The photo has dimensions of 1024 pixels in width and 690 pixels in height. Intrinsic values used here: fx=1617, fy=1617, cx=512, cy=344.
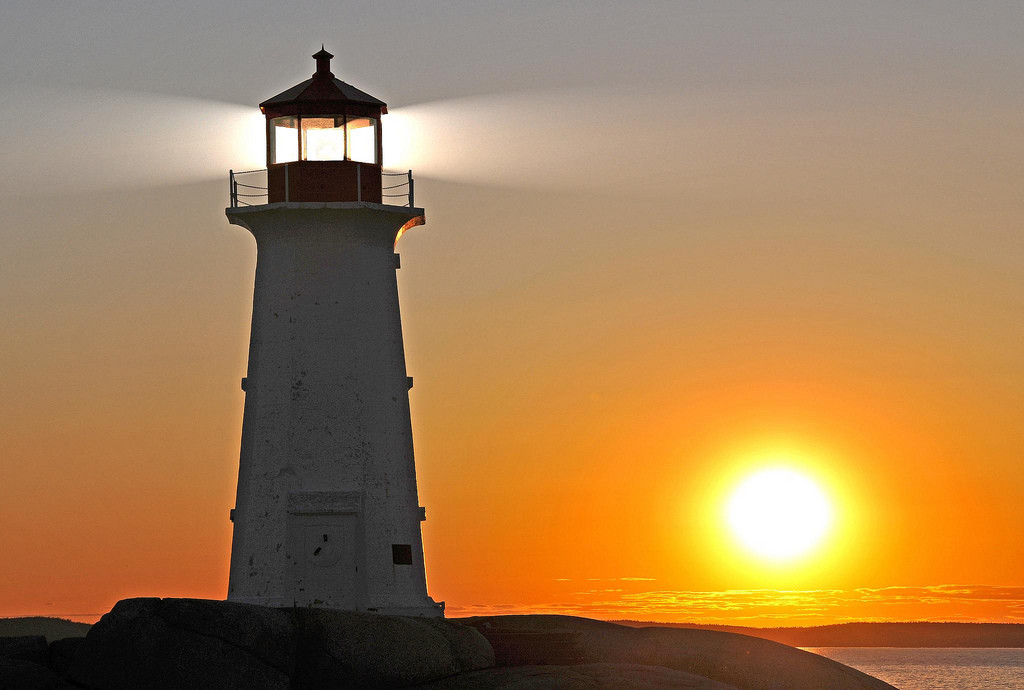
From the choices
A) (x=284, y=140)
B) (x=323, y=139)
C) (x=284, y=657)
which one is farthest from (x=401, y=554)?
(x=284, y=140)

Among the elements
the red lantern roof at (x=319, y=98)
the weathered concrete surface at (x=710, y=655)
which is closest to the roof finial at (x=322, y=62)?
the red lantern roof at (x=319, y=98)

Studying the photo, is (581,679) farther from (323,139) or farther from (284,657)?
(323,139)

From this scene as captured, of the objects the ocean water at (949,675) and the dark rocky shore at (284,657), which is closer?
the dark rocky shore at (284,657)

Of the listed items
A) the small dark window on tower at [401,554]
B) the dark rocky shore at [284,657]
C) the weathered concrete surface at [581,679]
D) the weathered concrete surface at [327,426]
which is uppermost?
the weathered concrete surface at [327,426]

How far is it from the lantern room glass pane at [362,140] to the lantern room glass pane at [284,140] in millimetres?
1122

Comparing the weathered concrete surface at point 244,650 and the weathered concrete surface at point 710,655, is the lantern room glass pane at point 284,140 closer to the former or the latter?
the weathered concrete surface at point 710,655

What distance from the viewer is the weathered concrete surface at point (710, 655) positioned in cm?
2825

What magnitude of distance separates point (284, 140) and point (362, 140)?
1.62m

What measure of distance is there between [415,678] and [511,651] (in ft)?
9.79

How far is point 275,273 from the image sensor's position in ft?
108

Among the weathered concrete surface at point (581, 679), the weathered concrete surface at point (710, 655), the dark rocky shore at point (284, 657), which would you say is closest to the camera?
the dark rocky shore at point (284, 657)

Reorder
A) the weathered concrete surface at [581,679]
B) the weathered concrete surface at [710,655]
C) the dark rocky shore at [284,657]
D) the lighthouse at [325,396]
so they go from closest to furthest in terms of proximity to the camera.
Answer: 1. the dark rocky shore at [284,657]
2. the weathered concrete surface at [581,679]
3. the weathered concrete surface at [710,655]
4. the lighthouse at [325,396]

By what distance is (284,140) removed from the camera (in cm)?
3375

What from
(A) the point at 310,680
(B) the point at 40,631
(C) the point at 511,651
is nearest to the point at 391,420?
(C) the point at 511,651
